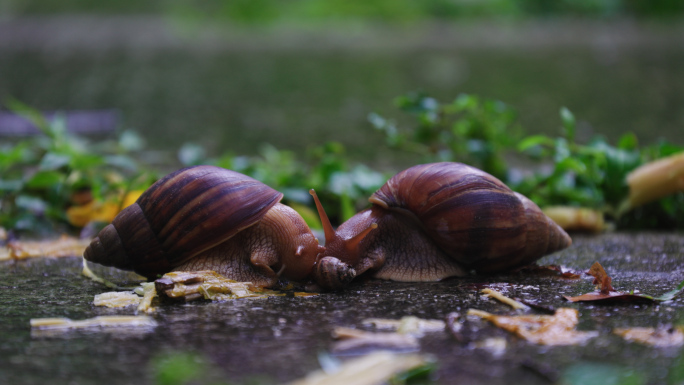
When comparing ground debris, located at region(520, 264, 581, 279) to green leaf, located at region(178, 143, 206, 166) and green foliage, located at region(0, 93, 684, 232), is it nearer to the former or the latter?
green foliage, located at region(0, 93, 684, 232)

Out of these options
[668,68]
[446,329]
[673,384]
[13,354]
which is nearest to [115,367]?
[13,354]

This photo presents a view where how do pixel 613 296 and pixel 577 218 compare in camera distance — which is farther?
A: pixel 577 218

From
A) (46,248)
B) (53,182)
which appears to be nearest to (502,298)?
(46,248)

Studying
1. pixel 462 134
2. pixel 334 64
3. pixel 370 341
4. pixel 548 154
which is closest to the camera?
pixel 370 341

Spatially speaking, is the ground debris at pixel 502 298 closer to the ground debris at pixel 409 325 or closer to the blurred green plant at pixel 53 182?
the ground debris at pixel 409 325

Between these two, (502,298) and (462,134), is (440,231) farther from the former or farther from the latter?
(462,134)

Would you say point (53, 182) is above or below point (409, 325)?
above
